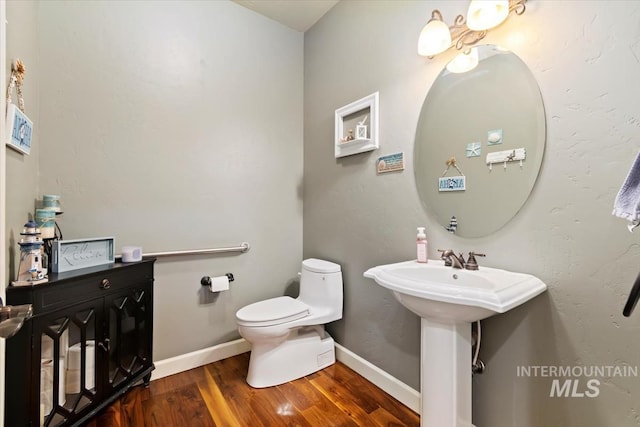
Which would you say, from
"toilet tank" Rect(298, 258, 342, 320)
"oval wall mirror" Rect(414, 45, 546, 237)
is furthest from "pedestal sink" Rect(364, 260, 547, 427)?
"toilet tank" Rect(298, 258, 342, 320)

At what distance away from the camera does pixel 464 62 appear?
1333mm

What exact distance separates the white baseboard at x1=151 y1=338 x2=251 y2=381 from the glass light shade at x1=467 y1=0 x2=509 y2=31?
94.8 inches

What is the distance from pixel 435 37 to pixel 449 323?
132 cm

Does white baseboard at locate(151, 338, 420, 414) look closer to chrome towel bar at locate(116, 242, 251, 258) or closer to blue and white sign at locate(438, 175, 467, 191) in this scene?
chrome towel bar at locate(116, 242, 251, 258)

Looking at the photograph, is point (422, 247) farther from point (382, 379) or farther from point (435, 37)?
point (435, 37)

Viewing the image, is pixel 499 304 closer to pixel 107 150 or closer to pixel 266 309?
pixel 266 309

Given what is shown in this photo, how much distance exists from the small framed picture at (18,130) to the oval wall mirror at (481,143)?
1.81 m

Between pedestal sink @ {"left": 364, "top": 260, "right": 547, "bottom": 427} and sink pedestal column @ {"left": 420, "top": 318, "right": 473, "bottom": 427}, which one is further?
sink pedestal column @ {"left": 420, "top": 318, "right": 473, "bottom": 427}

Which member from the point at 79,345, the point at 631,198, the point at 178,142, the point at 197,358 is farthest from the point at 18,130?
the point at 631,198

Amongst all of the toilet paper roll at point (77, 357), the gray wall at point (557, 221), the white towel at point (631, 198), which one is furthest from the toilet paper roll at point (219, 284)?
the white towel at point (631, 198)

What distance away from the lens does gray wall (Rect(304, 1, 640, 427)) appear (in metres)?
0.93

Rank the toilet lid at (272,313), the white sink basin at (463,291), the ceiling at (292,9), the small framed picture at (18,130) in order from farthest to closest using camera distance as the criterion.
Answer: the ceiling at (292,9) < the toilet lid at (272,313) < the small framed picture at (18,130) < the white sink basin at (463,291)

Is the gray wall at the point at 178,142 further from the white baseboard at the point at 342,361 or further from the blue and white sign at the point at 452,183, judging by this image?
the blue and white sign at the point at 452,183

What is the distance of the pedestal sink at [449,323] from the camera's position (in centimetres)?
98
